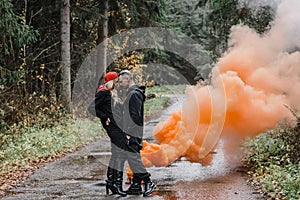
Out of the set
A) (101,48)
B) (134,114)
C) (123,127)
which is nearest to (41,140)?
(123,127)

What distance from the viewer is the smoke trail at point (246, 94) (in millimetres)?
12258

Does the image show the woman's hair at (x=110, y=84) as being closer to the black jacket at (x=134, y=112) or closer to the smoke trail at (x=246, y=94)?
the black jacket at (x=134, y=112)

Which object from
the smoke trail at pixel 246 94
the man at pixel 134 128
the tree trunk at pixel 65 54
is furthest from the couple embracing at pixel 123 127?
the tree trunk at pixel 65 54

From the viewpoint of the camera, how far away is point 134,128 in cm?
859

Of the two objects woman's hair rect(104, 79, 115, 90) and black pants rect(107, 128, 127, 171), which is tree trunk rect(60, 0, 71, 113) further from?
black pants rect(107, 128, 127, 171)

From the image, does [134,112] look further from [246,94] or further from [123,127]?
[246,94]

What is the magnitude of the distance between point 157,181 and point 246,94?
14.6ft

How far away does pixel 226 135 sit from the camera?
13625mm

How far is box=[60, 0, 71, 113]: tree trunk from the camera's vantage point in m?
19.0

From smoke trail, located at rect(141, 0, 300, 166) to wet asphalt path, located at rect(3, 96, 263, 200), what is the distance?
706 mm

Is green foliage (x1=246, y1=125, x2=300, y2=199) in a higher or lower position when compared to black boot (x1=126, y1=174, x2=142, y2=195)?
higher

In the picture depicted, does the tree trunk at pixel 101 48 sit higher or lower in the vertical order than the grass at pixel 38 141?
higher

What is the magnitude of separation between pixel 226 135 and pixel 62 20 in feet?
28.4

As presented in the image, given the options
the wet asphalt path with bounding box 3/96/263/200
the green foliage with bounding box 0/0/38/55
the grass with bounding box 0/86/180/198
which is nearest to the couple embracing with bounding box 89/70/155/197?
the wet asphalt path with bounding box 3/96/263/200
